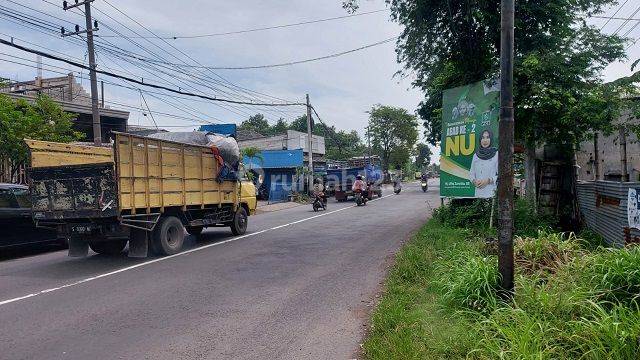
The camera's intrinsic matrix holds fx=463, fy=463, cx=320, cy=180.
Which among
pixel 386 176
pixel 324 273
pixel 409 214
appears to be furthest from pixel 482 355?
pixel 386 176

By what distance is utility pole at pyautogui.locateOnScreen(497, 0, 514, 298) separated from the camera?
4840 millimetres

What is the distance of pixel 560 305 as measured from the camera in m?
4.28

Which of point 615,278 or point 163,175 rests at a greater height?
point 163,175

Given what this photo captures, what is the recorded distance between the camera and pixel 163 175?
9.58 meters

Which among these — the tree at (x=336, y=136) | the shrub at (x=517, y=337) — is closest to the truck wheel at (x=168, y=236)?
the shrub at (x=517, y=337)

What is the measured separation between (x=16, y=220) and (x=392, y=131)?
58274 mm

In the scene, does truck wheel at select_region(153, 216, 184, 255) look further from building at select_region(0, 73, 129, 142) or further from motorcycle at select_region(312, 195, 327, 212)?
building at select_region(0, 73, 129, 142)

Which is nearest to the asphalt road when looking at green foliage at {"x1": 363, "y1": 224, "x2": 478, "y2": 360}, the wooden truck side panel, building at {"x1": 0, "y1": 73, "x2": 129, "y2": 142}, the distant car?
green foliage at {"x1": 363, "y1": 224, "x2": 478, "y2": 360}

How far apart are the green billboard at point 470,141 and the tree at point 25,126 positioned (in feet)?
41.2

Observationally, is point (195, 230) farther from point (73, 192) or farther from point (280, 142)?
point (280, 142)

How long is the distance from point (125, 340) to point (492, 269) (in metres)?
4.04

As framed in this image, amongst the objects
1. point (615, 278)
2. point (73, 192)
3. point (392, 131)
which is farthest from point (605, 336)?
point (392, 131)

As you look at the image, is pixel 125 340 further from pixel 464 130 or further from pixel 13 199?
pixel 464 130

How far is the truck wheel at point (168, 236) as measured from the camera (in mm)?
9594
